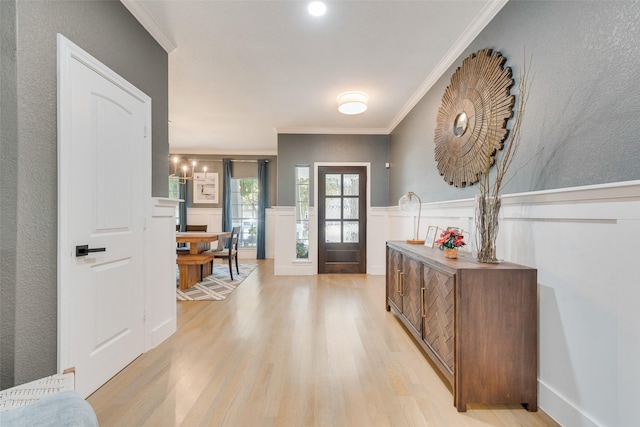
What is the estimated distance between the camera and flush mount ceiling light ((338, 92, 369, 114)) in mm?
3396

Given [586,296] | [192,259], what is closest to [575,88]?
[586,296]

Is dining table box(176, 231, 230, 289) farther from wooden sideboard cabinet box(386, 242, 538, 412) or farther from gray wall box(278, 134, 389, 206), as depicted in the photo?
wooden sideboard cabinet box(386, 242, 538, 412)

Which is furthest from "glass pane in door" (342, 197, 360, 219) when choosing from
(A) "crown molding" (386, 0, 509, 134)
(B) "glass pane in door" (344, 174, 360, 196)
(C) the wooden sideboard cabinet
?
(C) the wooden sideboard cabinet

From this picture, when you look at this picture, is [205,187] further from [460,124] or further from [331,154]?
[460,124]

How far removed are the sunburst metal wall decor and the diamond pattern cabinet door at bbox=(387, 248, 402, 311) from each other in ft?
3.00

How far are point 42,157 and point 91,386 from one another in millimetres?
1379

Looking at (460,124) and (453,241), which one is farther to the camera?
(460,124)

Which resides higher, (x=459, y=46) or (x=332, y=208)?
(x=459, y=46)

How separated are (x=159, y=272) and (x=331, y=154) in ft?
11.4

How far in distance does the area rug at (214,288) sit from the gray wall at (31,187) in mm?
2218

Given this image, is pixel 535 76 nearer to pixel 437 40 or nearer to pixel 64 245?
pixel 437 40

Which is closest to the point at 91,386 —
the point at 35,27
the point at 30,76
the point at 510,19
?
the point at 30,76

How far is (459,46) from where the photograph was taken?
7.94 feet

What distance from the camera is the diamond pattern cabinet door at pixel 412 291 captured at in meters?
2.16
